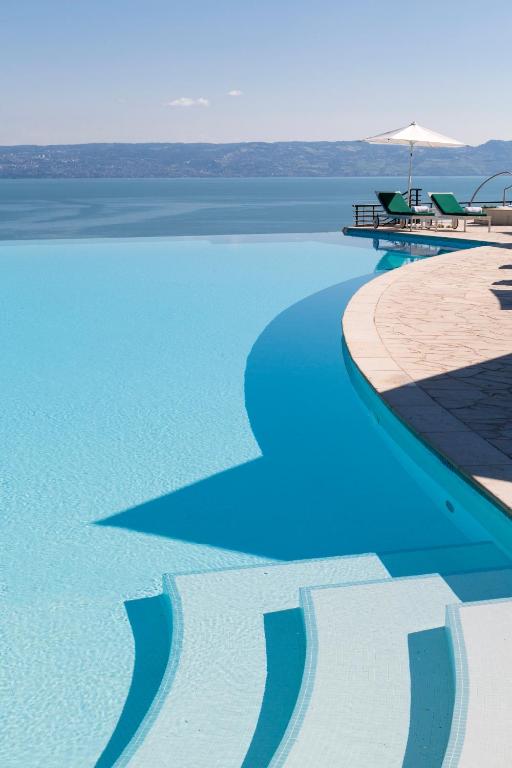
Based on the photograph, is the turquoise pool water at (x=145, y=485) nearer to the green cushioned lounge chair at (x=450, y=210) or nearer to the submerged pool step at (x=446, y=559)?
the submerged pool step at (x=446, y=559)

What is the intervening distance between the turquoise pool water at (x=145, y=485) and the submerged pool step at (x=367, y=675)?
0.76m

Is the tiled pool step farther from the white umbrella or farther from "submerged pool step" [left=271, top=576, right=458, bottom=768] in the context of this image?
the white umbrella

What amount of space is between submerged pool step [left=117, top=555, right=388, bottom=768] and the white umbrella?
19.0 metres

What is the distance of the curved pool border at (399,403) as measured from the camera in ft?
13.7

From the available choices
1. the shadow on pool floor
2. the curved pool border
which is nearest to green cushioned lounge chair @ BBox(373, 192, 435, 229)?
the curved pool border

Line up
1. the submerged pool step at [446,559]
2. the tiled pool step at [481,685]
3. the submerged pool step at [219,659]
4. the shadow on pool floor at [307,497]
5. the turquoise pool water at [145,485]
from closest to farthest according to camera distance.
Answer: the tiled pool step at [481,685] → the submerged pool step at [219,659] → the turquoise pool water at [145,485] → the submerged pool step at [446,559] → the shadow on pool floor at [307,497]

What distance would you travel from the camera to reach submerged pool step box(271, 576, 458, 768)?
267 cm

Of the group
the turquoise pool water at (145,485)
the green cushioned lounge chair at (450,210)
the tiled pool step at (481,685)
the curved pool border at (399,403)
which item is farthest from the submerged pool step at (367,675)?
the green cushioned lounge chair at (450,210)

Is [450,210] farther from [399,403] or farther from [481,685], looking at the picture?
[481,685]

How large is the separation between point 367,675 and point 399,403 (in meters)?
2.79

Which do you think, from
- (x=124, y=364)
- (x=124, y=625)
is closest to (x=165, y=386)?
(x=124, y=364)

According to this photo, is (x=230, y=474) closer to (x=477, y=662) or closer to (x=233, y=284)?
(x=477, y=662)

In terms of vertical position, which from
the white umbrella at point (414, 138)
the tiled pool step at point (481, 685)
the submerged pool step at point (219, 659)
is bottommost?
the submerged pool step at point (219, 659)

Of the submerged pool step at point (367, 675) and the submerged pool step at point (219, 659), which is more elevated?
the submerged pool step at point (367, 675)
